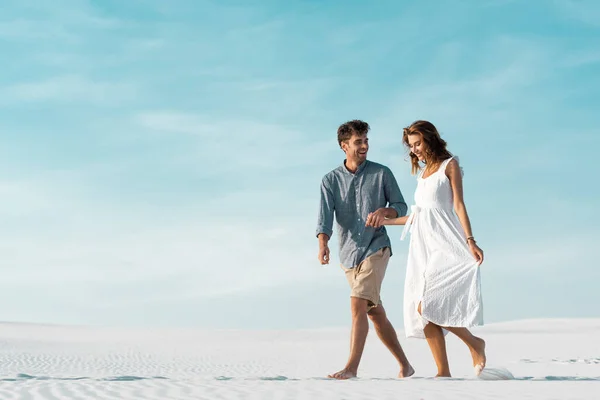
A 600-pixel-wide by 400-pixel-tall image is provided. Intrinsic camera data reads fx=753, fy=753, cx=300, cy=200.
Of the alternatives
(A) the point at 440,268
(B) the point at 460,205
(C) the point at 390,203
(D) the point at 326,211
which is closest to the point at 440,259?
(A) the point at 440,268

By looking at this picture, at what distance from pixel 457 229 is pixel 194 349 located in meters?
16.4

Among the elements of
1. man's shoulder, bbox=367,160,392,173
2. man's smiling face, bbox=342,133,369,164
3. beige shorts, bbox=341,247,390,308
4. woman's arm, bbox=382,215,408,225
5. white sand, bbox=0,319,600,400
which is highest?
man's smiling face, bbox=342,133,369,164

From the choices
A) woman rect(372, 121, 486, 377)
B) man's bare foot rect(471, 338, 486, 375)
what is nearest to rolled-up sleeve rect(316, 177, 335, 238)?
woman rect(372, 121, 486, 377)

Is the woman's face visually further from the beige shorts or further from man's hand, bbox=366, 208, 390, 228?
the beige shorts

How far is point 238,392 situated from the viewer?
188 inches

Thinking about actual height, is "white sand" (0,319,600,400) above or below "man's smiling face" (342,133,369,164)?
below

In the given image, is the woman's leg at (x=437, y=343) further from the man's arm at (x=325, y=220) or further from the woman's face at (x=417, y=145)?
the woman's face at (x=417, y=145)

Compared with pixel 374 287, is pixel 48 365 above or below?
below

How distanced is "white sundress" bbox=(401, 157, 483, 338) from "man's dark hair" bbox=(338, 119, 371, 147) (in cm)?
73

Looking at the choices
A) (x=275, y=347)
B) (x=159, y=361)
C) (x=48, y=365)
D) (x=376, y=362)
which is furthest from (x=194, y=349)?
(x=376, y=362)

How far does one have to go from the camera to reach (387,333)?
6391 mm

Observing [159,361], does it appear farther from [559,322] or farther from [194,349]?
[559,322]

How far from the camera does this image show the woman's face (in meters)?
5.94

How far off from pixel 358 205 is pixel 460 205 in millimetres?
1024
